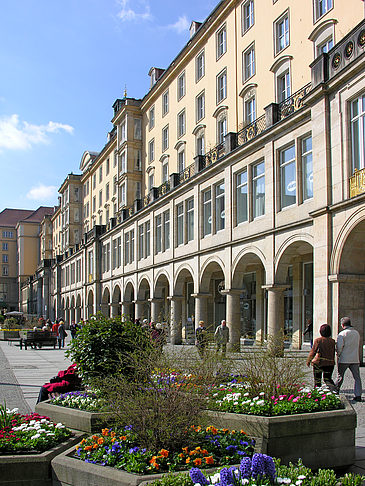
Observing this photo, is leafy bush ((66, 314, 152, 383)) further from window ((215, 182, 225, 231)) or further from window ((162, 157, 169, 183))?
window ((162, 157, 169, 183))

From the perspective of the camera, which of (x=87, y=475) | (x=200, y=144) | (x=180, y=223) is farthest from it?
(x=200, y=144)

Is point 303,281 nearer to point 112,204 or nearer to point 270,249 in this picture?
point 270,249

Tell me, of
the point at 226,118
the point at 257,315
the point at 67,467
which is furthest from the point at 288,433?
the point at 226,118

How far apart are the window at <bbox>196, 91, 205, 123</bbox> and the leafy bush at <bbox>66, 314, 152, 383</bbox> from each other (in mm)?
27423

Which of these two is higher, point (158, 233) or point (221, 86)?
point (221, 86)

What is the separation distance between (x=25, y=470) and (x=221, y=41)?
31.1m

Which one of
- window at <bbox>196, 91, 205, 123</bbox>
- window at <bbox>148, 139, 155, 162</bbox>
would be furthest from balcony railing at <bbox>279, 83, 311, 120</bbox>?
window at <bbox>148, 139, 155, 162</bbox>

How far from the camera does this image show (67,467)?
18.5 feet

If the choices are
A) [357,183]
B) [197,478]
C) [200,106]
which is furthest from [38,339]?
[197,478]

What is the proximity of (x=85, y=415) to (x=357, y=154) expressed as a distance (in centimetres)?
1377

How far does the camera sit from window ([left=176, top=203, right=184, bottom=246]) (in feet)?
112

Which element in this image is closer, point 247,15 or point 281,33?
point 281,33

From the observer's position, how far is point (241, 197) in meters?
26.4

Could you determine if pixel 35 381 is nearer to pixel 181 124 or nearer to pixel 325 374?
pixel 325 374
